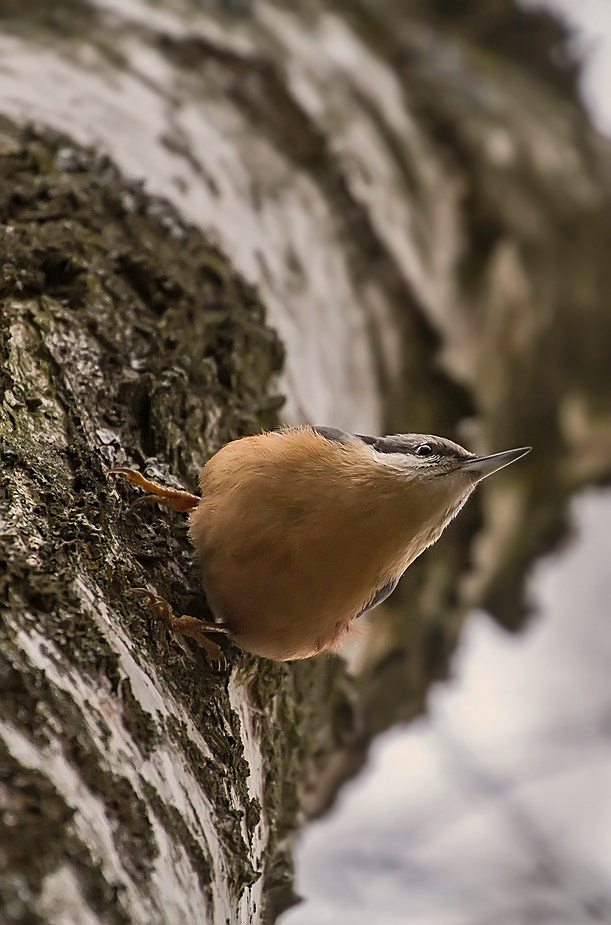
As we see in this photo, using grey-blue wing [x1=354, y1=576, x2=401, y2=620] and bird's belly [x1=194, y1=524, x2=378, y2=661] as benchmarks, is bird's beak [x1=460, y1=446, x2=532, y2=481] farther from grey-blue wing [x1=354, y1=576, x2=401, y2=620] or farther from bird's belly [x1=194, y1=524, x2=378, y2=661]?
bird's belly [x1=194, y1=524, x2=378, y2=661]

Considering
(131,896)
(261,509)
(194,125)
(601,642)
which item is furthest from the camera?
(601,642)

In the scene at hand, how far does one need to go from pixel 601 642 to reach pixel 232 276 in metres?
3.59

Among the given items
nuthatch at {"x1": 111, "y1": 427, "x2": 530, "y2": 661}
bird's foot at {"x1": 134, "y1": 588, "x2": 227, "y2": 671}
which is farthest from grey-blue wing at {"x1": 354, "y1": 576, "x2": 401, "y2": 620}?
bird's foot at {"x1": 134, "y1": 588, "x2": 227, "y2": 671}

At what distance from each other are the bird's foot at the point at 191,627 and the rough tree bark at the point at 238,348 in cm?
4

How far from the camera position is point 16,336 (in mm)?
1686

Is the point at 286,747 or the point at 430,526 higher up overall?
the point at 430,526

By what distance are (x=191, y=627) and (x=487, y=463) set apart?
2.73 feet

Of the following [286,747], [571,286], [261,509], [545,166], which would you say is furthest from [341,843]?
[545,166]

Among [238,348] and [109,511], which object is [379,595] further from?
[109,511]

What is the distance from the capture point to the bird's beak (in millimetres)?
2135

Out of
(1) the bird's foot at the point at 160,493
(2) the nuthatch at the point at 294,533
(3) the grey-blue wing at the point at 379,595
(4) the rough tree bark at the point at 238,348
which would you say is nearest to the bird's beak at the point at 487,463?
(2) the nuthatch at the point at 294,533

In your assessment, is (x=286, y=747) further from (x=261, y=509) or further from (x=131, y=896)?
(x=131, y=896)

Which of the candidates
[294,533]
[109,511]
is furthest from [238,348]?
[109,511]

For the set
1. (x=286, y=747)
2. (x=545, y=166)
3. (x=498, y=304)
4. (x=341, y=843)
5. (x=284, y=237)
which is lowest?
(x=341, y=843)
